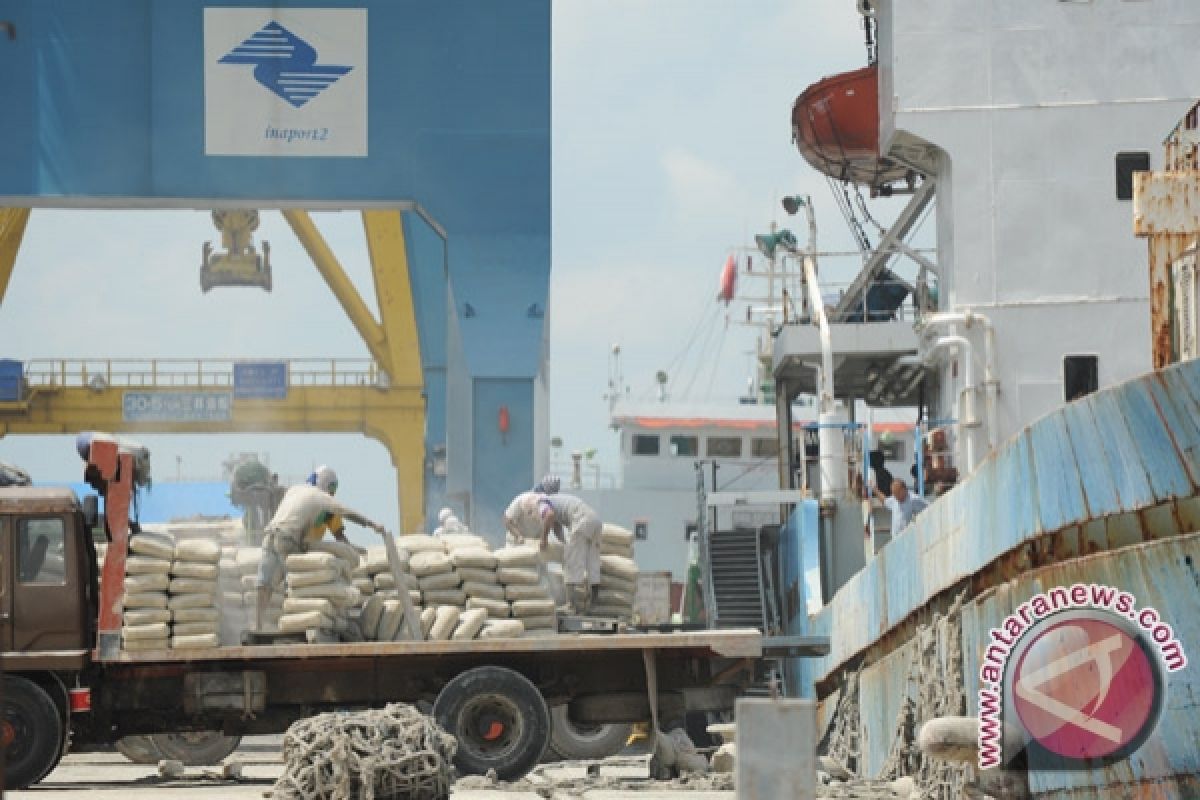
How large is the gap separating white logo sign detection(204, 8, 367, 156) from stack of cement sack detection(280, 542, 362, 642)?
9.12 metres

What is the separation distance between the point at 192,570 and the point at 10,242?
18019 mm

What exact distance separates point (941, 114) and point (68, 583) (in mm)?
12631

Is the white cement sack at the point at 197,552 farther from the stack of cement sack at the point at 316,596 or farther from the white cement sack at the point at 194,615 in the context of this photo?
the stack of cement sack at the point at 316,596

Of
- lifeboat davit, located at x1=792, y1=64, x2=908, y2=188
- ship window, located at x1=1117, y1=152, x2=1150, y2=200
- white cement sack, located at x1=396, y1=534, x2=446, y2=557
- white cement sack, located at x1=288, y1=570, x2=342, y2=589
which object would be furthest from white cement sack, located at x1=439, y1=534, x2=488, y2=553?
lifeboat davit, located at x1=792, y1=64, x2=908, y2=188

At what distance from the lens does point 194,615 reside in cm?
1514

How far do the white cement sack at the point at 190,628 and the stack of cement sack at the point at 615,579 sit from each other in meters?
3.42

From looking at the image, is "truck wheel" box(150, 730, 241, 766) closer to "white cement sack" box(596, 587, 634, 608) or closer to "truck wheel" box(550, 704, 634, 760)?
"truck wheel" box(550, 704, 634, 760)

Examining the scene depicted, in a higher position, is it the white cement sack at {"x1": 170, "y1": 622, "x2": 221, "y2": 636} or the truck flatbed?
the white cement sack at {"x1": 170, "y1": 622, "x2": 221, "y2": 636}

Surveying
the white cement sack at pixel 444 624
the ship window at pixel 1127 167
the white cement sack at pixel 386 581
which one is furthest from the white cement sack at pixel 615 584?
the ship window at pixel 1127 167

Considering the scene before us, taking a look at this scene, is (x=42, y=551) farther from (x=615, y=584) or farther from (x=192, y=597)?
(x=615, y=584)

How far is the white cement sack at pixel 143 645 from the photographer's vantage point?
14938mm

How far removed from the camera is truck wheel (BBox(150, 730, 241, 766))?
16.9 m

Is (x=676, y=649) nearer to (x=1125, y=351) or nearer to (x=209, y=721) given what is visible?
(x=209, y=721)

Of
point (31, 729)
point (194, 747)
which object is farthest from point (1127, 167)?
point (31, 729)
